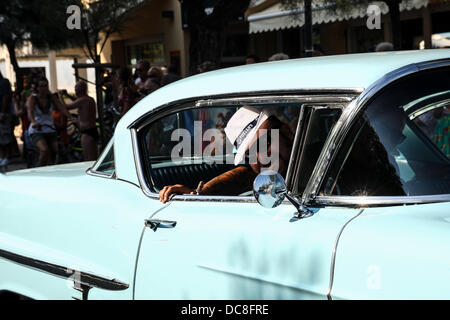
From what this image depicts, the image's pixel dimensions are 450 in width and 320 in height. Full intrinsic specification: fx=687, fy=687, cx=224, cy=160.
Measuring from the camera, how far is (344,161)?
2.48 m

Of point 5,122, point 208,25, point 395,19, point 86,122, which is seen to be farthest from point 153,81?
point 5,122

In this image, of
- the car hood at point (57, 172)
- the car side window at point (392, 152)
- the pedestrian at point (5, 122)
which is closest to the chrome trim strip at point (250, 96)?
the car side window at point (392, 152)

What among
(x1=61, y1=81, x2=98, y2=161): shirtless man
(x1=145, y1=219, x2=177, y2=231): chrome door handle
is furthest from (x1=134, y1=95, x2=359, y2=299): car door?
(x1=61, y1=81, x2=98, y2=161): shirtless man

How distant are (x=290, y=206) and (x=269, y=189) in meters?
0.23

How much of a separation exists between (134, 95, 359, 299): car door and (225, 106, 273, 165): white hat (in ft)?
0.96

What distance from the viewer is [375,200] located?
2381 mm

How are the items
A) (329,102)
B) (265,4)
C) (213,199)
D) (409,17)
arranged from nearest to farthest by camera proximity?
1. (329,102)
2. (213,199)
3. (409,17)
4. (265,4)

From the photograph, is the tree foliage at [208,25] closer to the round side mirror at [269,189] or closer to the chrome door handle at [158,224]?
the chrome door handle at [158,224]

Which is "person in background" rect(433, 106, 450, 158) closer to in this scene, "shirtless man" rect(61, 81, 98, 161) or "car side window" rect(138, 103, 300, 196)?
"car side window" rect(138, 103, 300, 196)

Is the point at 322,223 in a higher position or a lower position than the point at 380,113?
lower

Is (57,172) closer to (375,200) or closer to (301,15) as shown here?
(375,200)

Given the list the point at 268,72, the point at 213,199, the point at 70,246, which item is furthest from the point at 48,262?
the point at 268,72

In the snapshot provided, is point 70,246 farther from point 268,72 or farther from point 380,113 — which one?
point 380,113

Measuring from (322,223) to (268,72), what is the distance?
788 millimetres
